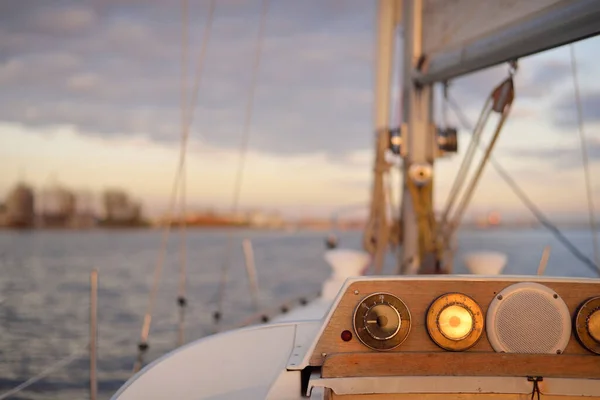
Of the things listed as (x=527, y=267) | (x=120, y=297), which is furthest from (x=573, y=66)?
(x=527, y=267)

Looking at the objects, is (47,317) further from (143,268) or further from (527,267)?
(527,267)

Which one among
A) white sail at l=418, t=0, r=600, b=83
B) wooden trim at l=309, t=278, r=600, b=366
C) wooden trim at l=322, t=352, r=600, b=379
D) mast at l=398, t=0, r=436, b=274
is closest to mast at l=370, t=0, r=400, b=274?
mast at l=398, t=0, r=436, b=274

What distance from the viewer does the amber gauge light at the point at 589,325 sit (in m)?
3.00

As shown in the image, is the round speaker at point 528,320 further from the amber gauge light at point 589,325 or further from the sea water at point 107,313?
the sea water at point 107,313

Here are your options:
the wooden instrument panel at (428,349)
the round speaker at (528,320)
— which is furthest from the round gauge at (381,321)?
the round speaker at (528,320)

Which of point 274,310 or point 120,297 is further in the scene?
point 120,297

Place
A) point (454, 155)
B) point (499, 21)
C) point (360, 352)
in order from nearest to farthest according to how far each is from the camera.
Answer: point (360, 352)
point (499, 21)
point (454, 155)

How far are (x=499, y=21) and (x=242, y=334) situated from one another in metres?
2.71

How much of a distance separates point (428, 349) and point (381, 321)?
24 cm

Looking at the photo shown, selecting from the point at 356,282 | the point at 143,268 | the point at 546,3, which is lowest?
the point at 143,268

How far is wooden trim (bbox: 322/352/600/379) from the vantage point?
2.92 metres

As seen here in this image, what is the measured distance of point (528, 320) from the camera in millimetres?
3012

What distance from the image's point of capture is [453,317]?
119 inches

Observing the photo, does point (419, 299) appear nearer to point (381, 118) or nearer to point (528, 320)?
point (528, 320)
